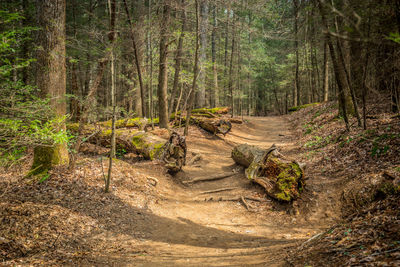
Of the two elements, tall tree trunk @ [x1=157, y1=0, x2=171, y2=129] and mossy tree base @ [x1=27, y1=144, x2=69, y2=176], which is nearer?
mossy tree base @ [x1=27, y1=144, x2=69, y2=176]

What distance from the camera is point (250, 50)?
30484 millimetres

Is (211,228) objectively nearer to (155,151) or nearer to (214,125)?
(155,151)

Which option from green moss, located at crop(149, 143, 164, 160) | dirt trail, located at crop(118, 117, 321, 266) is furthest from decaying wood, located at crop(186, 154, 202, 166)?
green moss, located at crop(149, 143, 164, 160)

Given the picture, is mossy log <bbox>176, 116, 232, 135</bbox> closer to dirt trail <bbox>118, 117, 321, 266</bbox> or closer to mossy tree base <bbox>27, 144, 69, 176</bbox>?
dirt trail <bbox>118, 117, 321, 266</bbox>

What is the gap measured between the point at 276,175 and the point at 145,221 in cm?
412

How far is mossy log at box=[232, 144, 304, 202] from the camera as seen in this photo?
266 inches

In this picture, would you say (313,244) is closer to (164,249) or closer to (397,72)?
(164,249)

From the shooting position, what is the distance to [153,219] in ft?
21.0

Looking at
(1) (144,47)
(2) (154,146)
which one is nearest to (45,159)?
(2) (154,146)

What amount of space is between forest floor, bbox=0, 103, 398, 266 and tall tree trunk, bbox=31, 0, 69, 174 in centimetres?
61

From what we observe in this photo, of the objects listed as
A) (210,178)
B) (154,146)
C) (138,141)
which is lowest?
(210,178)

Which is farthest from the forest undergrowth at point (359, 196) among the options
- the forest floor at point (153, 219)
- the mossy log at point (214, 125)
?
the mossy log at point (214, 125)

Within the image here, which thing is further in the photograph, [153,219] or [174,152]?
[174,152]

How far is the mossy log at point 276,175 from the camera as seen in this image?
22.2ft
